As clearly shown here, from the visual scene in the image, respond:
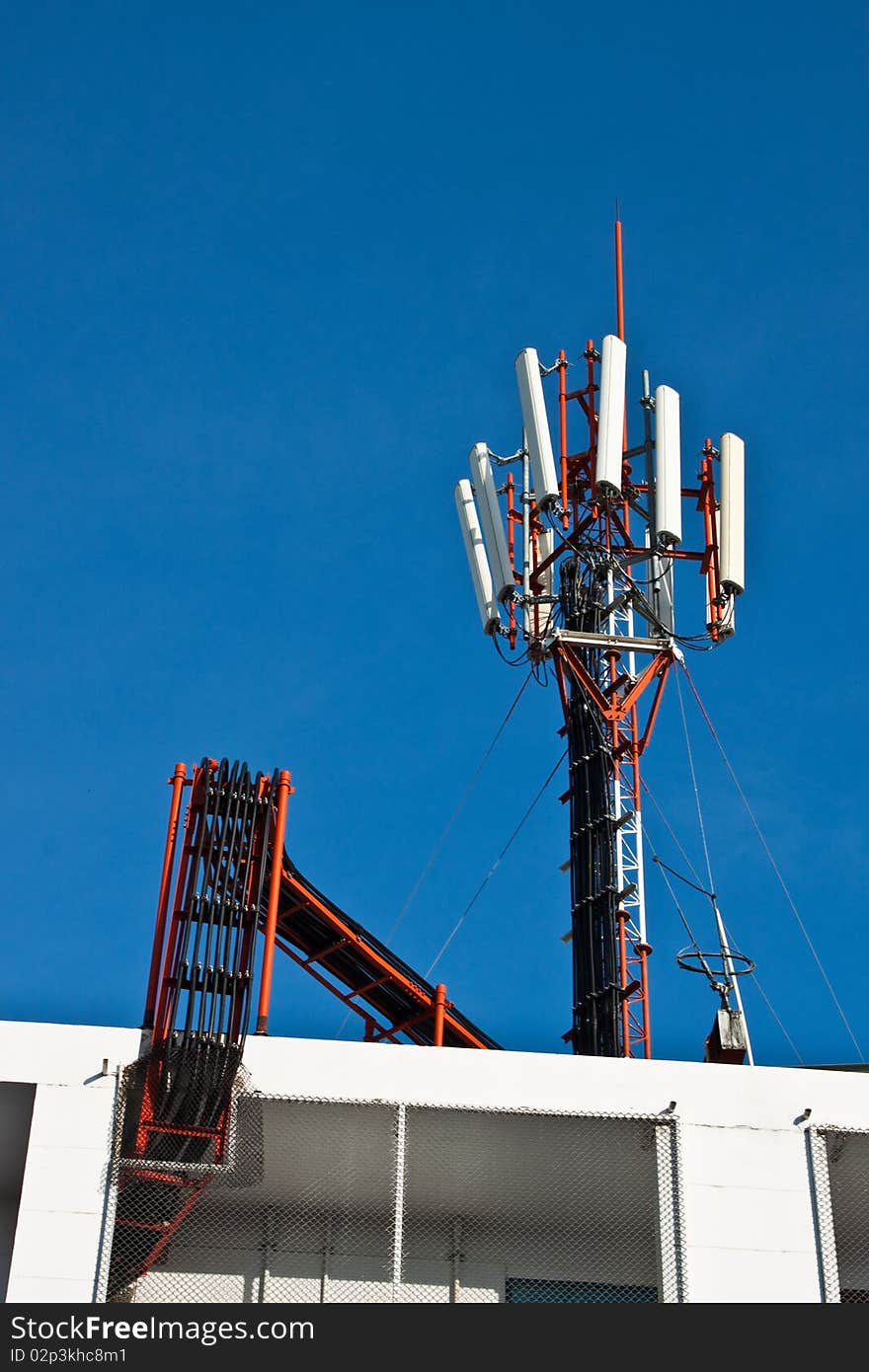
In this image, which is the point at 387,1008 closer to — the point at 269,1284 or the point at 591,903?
the point at 591,903

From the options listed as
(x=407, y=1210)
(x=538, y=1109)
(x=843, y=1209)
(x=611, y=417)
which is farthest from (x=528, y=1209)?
(x=611, y=417)

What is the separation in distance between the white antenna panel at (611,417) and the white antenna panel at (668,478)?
791 mm

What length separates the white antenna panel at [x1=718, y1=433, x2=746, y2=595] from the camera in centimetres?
3344

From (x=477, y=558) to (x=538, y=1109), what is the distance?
50.5ft

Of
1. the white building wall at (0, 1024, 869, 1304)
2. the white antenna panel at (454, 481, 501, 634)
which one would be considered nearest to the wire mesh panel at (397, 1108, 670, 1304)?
the white building wall at (0, 1024, 869, 1304)

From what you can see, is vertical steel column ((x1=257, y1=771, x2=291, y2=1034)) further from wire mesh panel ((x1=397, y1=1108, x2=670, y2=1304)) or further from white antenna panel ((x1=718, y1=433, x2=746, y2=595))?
white antenna panel ((x1=718, y1=433, x2=746, y2=595))

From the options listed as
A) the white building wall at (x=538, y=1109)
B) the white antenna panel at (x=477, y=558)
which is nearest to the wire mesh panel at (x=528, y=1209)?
the white building wall at (x=538, y=1109)

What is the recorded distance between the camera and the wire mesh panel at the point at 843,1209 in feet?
69.6

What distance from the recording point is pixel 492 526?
34.5 m

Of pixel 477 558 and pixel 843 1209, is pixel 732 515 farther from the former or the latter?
pixel 843 1209

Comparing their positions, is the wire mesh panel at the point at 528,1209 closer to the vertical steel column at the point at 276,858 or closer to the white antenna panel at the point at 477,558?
the vertical steel column at the point at 276,858

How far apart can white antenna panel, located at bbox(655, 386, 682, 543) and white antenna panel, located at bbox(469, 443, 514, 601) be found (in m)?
3.02

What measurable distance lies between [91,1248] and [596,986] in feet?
41.6

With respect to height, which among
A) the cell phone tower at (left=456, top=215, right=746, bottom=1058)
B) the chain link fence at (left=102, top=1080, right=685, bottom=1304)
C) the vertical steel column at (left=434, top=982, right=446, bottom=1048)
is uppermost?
the cell phone tower at (left=456, top=215, right=746, bottom=1058)
